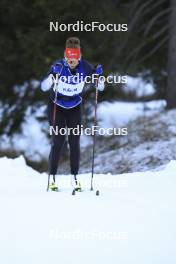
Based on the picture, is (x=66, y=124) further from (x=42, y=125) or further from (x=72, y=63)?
(x=42, y=125)

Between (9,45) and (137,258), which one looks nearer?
(137,258)

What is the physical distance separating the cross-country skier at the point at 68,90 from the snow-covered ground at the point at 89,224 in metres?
0.67

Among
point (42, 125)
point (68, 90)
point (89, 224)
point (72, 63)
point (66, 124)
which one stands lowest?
point (89, 224)

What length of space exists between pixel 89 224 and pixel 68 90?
2150mm

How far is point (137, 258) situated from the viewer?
541cm

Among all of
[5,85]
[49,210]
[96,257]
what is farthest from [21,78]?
[96,257]

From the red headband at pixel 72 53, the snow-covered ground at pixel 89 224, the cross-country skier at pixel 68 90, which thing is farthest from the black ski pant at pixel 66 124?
the red headband at pixel 72 53

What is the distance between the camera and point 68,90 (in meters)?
7.66

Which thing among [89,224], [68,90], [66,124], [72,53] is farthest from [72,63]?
[89,224]

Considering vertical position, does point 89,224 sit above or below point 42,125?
below

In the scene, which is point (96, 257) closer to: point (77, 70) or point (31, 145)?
point (77, 70)

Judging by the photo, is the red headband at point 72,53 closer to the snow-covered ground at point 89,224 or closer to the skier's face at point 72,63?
the skier's face at point 72,63

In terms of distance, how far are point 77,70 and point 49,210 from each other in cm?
200

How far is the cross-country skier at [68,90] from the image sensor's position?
7570mm
